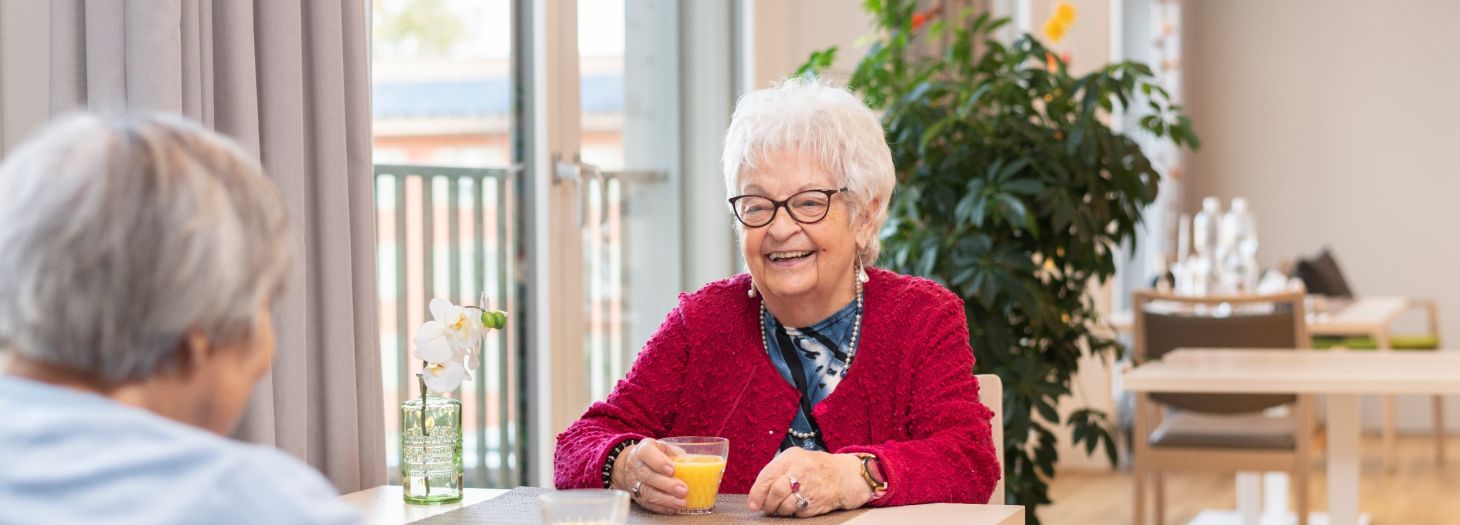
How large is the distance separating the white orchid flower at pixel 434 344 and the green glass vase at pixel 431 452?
0.06 m

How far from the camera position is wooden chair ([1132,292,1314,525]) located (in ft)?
12.6

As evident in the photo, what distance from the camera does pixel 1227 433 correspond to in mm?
3930

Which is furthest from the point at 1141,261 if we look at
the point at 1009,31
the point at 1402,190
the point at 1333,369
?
the point at 1333,369

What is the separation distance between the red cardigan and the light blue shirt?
3.26 feet

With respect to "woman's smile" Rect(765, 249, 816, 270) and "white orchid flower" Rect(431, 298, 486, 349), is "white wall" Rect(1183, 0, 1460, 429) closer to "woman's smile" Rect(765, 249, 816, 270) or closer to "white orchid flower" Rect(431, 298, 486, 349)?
"woman's smile" Rect(765, 249, 816, 270)

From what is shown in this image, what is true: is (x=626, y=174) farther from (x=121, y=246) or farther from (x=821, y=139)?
(x=121, y=246)

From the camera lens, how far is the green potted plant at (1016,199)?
3307 millimetres

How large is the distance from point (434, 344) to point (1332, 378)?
81.5 inches

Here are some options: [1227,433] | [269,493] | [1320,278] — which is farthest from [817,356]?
[1320,278]

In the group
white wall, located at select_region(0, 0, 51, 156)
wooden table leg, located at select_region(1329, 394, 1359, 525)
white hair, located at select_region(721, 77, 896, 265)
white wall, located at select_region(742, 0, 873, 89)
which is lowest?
wooden table leg, located at select_region(1329, 394, 1359, 525)

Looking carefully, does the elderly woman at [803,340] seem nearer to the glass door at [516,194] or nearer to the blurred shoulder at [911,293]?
the blurred shoulder at [911,293]

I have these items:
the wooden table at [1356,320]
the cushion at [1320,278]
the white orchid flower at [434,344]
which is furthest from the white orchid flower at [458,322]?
the cushion at [1320,278]

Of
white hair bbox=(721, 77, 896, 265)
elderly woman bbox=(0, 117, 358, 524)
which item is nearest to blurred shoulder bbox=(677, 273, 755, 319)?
white hair bbox=(721, 77, 896, 265)

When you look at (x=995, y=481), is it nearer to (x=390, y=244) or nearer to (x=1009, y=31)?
(x=390, y=244)
